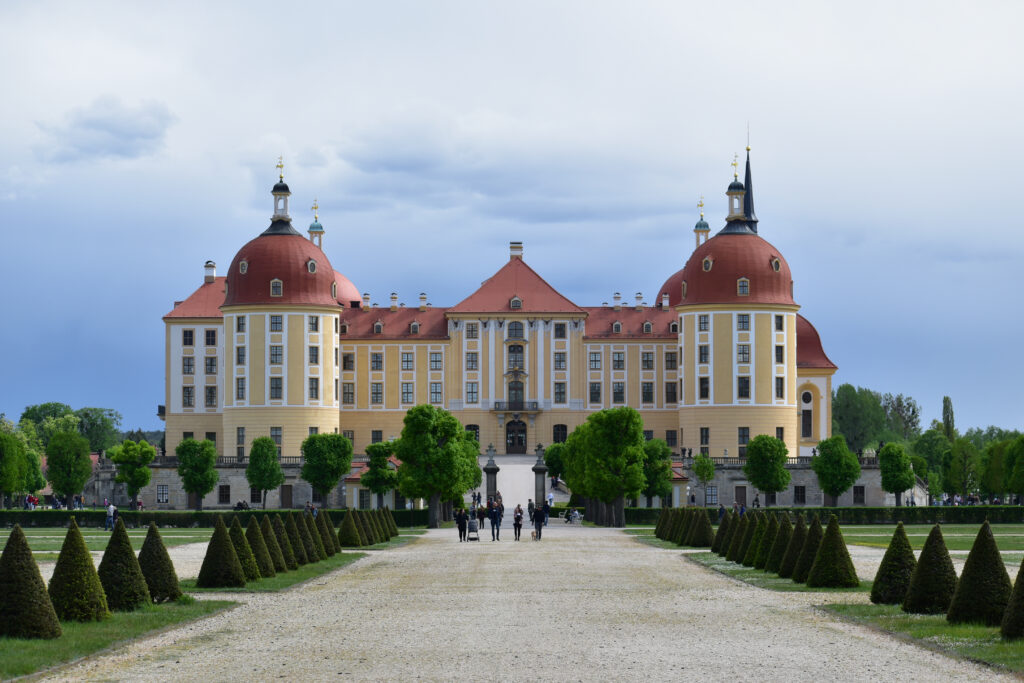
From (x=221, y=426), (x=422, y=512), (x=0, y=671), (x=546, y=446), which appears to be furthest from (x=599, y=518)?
(x=0, y=671)

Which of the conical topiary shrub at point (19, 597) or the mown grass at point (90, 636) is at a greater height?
the conical topiary shrub at point (19, 597)

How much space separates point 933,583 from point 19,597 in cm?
1168

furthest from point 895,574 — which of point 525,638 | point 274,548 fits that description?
point 274,548

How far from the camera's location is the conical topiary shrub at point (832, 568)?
24.7 m

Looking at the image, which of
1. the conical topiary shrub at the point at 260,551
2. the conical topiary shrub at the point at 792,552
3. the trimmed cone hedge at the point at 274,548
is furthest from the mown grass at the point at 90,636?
the conical topiary shrub at the point at 792,552

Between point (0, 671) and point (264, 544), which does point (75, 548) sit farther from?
point (264, 544)

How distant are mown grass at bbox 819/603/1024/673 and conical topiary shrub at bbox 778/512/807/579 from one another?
5.04 meters

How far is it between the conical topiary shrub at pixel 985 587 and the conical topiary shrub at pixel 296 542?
1605 centimetres

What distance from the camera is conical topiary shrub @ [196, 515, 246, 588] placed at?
81.4ft

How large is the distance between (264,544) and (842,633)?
1236cm

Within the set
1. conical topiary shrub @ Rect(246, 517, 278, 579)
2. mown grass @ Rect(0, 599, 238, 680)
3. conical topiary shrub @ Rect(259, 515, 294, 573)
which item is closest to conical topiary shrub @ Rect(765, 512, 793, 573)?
conical topiary shrub @ Rect(259, 515, 294, 573)

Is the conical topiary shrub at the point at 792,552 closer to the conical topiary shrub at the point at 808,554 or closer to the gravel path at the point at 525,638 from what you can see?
the conical topiary shrub at the point at 808,554

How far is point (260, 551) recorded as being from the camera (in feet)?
88.0

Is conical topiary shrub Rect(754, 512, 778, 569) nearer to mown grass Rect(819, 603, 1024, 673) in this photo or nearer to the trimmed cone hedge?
mown grass Rect(819, 603, 1024, 673)
